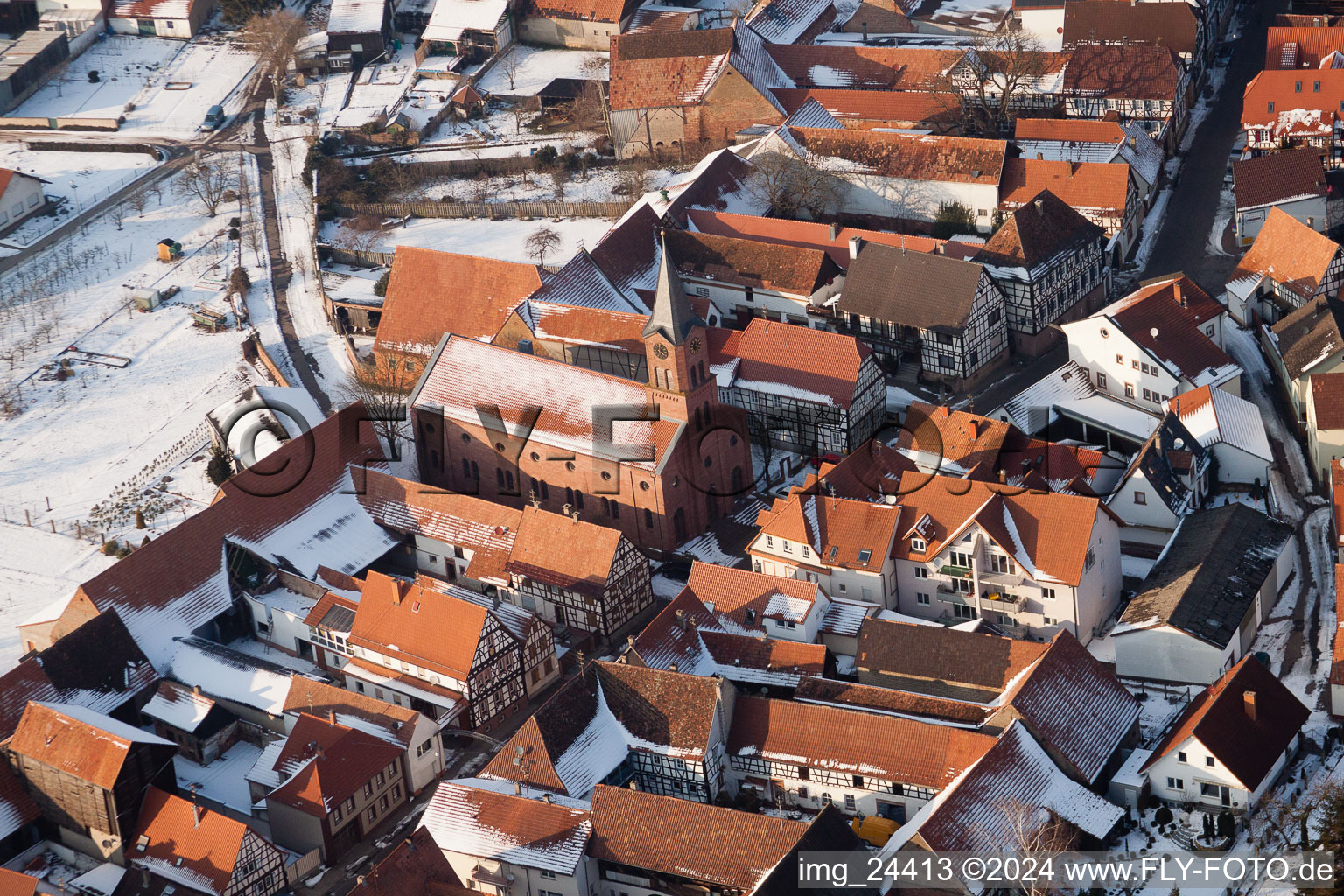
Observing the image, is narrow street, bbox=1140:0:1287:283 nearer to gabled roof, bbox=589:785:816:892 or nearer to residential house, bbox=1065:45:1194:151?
residential house, bbox=1065:45:1194:151

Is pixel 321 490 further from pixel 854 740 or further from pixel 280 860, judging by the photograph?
pixel 854 740

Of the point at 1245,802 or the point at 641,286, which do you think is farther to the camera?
the point at 641,286

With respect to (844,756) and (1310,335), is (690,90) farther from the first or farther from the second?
(844,756)

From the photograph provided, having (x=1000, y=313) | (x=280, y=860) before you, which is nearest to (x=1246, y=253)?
(x=1000, y=313)

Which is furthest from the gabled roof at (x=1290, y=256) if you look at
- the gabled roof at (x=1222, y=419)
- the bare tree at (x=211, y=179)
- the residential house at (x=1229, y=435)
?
the bare tree at (x=211, y=179)

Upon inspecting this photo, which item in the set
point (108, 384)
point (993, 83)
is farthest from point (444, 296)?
point (993, 83)

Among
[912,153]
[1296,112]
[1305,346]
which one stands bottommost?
[1305,346]
